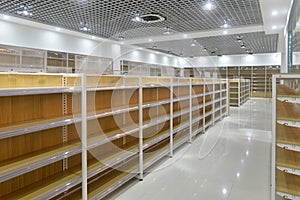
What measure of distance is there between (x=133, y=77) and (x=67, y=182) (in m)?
1.54

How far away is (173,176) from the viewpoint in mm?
3170

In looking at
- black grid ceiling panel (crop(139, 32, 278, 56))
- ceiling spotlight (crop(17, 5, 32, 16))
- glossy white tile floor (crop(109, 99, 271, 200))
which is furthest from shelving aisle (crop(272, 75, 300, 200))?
black grid ceiling panel (crop(139, 32, 278, 56))

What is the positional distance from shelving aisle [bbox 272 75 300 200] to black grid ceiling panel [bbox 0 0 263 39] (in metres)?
3.87

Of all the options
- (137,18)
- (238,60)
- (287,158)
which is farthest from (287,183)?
(238,60)

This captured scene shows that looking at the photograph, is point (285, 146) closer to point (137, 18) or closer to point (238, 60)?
point (137, 18)

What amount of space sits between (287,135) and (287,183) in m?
0.48

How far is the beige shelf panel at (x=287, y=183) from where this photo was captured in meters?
2.27

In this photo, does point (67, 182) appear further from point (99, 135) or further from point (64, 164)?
point (99, 135)

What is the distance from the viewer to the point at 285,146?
2314mm

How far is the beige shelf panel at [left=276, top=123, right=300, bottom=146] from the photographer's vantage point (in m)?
2.32

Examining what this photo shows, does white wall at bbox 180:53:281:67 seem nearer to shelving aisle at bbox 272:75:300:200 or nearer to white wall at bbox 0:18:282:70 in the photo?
white wall at bbox 0:18:282:70

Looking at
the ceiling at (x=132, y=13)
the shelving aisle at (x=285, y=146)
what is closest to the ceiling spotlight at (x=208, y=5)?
the ceiling at (x=132, y=13)

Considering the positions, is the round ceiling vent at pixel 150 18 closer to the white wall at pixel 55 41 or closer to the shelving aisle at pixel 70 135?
the white wall at pixel 55 41

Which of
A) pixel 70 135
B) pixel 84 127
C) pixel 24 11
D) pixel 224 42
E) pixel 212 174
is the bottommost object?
pixel 212 174
